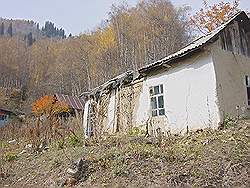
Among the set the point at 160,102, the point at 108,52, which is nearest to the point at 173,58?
the point at 160,102

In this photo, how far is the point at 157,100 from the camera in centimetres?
1573

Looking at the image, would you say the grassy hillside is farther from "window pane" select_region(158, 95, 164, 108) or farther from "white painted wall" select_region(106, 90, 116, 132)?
"white painted wall" select_region(106, 90, 116, 132)

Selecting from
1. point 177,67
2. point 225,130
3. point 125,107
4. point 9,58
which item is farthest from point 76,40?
point 225,130

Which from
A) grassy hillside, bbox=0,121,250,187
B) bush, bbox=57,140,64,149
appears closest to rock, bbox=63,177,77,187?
grassy hillside, bbox=0,121,250,187

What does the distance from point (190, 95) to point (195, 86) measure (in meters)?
0.45

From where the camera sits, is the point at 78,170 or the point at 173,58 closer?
the point at 78,170

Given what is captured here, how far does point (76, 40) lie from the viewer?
49.2 meters

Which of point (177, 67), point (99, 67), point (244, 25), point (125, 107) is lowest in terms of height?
point (125, 107)

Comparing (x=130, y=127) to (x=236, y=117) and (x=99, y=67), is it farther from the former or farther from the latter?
(x=99, y=67)

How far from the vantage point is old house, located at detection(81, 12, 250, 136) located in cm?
1330

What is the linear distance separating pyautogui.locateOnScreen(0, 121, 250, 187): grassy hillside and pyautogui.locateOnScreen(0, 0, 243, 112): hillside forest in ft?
79.6

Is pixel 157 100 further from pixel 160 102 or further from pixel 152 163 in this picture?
pixel 152 163

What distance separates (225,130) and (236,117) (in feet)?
5.68

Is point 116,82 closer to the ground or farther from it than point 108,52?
closer to the ground
